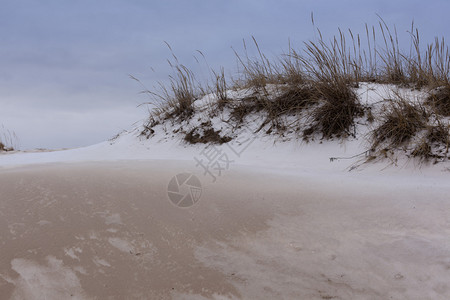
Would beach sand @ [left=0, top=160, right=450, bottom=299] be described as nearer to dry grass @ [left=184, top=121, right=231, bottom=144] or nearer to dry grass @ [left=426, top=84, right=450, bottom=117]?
dry grass @ [left=426, top=84, right=450, bottom=117]

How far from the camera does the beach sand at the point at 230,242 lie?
1250 millimetres

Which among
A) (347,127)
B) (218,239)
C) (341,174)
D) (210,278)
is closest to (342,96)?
(347,127)

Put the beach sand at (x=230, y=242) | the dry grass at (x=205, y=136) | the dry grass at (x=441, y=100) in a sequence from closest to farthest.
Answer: the beach sand at (x=230, y=242), the dry grass at (x=441, y=100), the dry grass at (x=205, y=136)

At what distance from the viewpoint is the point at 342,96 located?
12.4ft

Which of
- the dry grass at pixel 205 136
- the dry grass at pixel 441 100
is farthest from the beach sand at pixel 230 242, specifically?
the dry grass at pixel 205 136

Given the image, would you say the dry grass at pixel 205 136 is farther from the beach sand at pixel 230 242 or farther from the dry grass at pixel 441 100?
the dry grass at pixel 441 100

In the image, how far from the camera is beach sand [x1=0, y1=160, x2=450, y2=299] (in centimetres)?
125

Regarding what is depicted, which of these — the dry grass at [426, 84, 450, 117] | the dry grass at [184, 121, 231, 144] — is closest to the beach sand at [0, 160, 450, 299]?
the dry grass at [426, 84, 450, 117]

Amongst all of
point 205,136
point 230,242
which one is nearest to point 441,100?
point 205,136

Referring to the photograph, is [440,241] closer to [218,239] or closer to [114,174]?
[218,239]

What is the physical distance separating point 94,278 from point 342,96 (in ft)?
10.6

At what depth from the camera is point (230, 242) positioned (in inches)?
63.2

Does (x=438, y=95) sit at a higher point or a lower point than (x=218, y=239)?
higher

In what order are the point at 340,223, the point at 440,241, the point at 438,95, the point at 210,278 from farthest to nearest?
1. the point at 438,95
2. the point at 340,223
3. the point at 440,241
4. the point at 210,278
